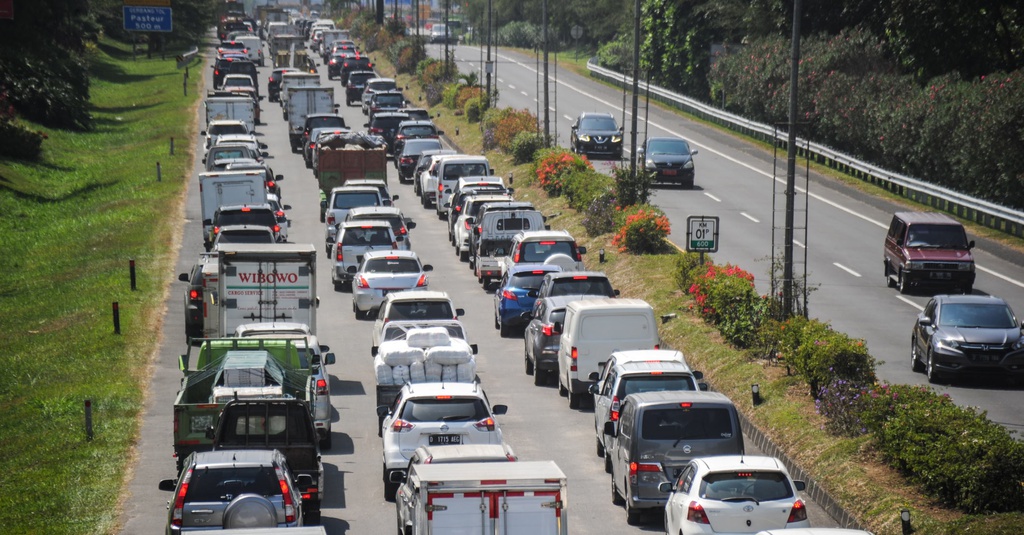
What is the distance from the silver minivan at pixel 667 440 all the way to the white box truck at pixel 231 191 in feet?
80.9

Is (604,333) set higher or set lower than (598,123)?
lower

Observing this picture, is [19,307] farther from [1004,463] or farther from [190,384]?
[1004,463]

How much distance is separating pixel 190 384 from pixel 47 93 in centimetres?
5674

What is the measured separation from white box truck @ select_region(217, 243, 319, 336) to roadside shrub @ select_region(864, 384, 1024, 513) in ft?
39.9

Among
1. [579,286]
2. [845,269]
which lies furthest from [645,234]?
[579,286]

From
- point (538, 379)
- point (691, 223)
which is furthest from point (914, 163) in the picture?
point (538, 379)

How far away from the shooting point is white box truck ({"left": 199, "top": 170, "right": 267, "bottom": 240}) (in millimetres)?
41125

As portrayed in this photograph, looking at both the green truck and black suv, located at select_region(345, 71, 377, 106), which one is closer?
the green truck

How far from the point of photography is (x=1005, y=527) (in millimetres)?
15531

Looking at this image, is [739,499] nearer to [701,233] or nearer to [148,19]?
[701,233]

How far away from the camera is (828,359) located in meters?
22.7

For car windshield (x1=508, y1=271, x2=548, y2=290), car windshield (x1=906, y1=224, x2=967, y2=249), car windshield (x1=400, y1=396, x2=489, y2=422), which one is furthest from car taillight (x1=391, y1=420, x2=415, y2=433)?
car windshield (x1=906, y1=224, x2=967, y2=249)

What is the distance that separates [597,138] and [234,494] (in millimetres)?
46591

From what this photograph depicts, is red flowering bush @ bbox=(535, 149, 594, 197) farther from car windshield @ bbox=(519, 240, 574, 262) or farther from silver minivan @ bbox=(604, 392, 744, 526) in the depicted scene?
silver minivan @ bbox=(604, 392, 744, 526)
